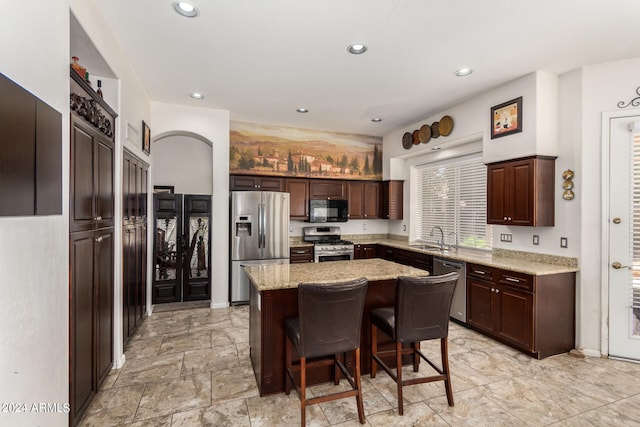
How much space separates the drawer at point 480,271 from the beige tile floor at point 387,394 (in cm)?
76

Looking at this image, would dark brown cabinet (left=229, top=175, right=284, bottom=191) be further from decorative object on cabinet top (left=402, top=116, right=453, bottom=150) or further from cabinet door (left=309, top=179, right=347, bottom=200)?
decorative object on cabinet top (left=402, top=116, right=453, bottom=150)

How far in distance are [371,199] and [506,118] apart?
2.89 metres

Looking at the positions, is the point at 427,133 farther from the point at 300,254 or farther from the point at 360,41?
the point at 300,254

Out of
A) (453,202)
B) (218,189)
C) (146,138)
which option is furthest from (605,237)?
(146,138)

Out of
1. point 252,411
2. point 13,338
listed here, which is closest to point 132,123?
point 13,338

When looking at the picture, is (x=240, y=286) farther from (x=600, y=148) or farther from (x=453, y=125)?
(x=600, y=148)

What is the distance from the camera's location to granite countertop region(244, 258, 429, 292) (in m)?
2.34

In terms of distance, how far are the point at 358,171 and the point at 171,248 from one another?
3599 millimetres

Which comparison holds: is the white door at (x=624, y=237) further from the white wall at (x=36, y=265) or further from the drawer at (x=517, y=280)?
the white wall at (x=36, y=265)

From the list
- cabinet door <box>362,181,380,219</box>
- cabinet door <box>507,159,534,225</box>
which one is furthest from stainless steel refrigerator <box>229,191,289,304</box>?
cabinet door <box>507,159,534,225</box>

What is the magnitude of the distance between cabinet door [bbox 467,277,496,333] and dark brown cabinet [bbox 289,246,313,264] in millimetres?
2570

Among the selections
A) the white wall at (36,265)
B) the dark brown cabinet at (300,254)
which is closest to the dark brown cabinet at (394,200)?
the dark brown cabinet at (300,254)

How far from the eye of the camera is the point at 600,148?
10.2ft

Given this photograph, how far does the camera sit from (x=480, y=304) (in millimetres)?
3664
